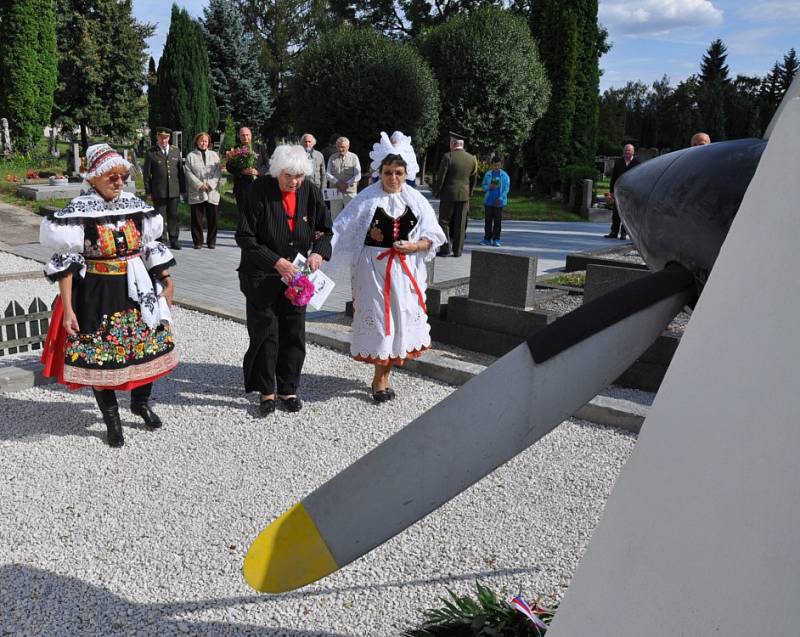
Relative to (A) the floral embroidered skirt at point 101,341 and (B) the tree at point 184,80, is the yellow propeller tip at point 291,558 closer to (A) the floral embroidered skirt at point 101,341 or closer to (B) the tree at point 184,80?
(A) the floral embroidered skirt at point 101,341

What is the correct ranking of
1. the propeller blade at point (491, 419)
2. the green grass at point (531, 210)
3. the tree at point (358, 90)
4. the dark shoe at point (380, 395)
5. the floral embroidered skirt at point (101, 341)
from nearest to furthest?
the propeller blade at point (491, 419) → the floral embroidered skirt at point (101, 341) → the dark shoe at point (380, 395) → the tree at point (358, 90) → the green grass at point (531, 210)

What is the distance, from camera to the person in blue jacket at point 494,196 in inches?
514

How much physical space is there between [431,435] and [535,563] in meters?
2.31

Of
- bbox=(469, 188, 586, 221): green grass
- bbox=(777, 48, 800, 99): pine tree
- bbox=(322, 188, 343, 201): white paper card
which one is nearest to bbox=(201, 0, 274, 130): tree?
bbox=(469, 188, 586, 221): green grass

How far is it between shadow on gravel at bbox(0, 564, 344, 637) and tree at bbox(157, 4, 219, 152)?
24192 millimetres

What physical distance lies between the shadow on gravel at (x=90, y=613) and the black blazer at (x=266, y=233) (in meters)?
2.25

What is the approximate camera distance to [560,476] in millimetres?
4305

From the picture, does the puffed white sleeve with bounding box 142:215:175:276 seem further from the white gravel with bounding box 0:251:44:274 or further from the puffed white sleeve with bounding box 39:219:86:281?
the white gravel with bounding box 0:251:44:274

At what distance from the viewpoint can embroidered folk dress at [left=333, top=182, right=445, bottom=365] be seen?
5.25m

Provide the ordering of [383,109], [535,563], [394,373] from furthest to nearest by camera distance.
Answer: [383,109] < [394,373] < [535,563]

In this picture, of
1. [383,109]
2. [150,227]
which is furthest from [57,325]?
[383,109]

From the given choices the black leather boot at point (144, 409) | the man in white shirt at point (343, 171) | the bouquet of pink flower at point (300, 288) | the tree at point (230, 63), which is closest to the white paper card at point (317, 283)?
the bouquet of pink flower at point (300, 288)

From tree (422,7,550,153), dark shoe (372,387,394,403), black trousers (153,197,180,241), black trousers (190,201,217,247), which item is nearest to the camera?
dark shoe (372,387,394,403)

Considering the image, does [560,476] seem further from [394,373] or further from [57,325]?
[57,325]
